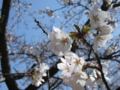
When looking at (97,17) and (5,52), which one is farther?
(5,52)

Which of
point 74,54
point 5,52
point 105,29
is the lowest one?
point 5,52

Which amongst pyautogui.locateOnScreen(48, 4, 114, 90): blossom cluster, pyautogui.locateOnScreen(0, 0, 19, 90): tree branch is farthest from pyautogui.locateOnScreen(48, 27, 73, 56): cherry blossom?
pyautogui.locateOnScreen(0, 0, 19, 90): tree branch

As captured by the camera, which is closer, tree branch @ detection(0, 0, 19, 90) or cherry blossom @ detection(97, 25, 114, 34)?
cherry blossom @ detection(97, 25, 114, 34)

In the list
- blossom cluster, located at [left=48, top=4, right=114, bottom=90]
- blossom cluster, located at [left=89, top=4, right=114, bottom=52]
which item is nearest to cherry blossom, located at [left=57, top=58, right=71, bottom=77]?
blossom cluster, located at [left=48, top=4, right=114, bottom=90]

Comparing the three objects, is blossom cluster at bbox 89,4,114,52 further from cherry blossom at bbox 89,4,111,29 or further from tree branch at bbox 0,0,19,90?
tree branch at bbox 0,0,19,90

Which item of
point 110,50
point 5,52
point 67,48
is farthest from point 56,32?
point 110,50

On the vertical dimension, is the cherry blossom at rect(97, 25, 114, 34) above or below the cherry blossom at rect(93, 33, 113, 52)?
above

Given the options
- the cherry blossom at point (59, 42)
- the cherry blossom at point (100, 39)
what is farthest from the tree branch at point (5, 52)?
the cherry blossom at point (100, 39)

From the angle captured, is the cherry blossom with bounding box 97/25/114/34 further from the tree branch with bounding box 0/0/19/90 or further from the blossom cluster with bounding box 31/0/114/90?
the tree branch with bounding box 0/0/19/90

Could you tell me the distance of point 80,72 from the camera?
2.57ft

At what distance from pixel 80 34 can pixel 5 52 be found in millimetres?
2636

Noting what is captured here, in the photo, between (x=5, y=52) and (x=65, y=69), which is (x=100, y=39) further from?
(x=5, y=52)

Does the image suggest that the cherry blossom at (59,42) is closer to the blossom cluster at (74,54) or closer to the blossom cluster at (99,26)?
the blossom cluster at (74,54)

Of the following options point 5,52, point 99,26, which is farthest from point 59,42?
point 5,52
